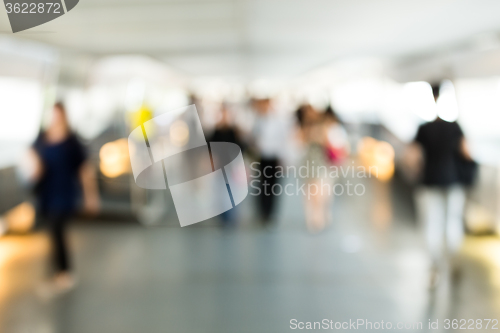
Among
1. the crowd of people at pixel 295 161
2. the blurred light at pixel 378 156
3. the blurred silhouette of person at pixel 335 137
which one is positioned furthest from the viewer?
the blurred silhouette of person at pixel 335 137

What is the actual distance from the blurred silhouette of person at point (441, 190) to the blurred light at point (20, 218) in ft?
7.02

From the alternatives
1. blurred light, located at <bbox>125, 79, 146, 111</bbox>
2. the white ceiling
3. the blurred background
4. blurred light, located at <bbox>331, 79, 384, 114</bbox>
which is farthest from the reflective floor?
the white ceiling

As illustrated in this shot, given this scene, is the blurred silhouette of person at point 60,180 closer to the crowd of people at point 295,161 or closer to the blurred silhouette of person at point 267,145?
the crowd of people at point 295,161

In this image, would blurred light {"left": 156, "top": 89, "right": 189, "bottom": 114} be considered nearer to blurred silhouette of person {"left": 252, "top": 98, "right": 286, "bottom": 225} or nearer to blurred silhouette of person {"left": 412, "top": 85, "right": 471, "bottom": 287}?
blurred silhouette of person {"left": 252, "top": 98, "right": 286, "bottom": 225}

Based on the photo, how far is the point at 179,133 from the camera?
1860 mm

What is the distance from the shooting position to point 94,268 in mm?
1954

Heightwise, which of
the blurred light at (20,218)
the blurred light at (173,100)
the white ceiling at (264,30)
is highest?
the white ceiling at (264,30)

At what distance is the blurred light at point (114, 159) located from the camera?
1828 mm

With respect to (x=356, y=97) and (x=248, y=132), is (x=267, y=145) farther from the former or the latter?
(x=356, y=97)

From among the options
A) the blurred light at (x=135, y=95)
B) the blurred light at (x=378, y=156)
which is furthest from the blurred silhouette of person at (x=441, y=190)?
the blurred light at (x=135, y=95)

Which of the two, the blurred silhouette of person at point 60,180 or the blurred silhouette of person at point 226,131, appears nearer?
the blurred silhouette of person at point 60,180

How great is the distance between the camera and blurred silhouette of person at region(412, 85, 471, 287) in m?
1.85

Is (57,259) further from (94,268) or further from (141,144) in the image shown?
(141,144)

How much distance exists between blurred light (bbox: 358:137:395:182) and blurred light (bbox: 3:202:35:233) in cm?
180
